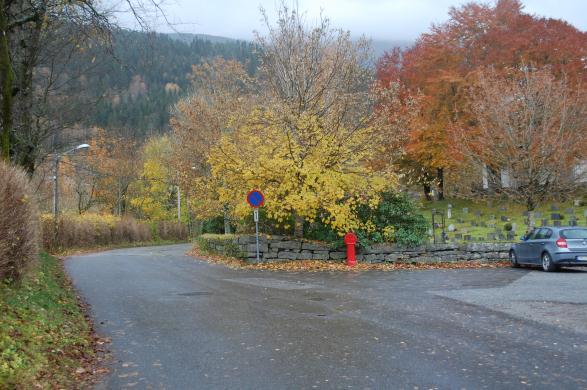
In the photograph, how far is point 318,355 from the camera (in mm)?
6977

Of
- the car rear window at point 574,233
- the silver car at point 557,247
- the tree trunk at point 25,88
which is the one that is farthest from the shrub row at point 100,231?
the car rear window at point 574,233

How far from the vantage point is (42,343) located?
6789 millimetres

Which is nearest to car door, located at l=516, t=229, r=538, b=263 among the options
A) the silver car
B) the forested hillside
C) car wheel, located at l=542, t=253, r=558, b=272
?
the silver car

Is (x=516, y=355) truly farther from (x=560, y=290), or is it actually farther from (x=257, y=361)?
(x=560, y=290)

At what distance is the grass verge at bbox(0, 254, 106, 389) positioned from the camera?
5.56 meters

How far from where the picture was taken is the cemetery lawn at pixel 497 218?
26297 mm

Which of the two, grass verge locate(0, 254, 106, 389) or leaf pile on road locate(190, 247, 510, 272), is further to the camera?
leaf pile on road locate(190, 247, 510, 272)

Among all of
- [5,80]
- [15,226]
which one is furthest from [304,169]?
[15,226]

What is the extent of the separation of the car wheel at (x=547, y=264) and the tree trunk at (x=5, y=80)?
52.2 feet

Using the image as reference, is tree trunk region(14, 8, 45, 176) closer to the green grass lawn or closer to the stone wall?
the green grass lawn

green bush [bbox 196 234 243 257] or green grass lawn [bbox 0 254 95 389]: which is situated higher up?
green bush [bbox 196 234 243 257]

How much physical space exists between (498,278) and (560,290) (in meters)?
3.27

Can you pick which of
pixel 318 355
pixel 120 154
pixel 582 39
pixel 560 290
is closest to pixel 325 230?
pixel 560 290

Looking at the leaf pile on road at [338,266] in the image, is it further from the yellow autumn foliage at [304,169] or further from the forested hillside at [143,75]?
the forested hillside at [143,75]
